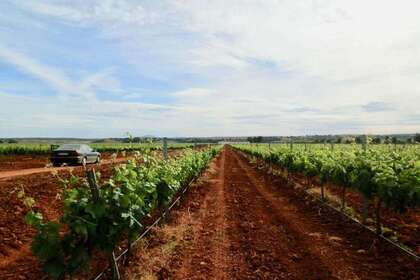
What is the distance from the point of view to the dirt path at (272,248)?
22.6 feet

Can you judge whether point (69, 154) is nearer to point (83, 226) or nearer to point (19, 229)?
point (19, 229)

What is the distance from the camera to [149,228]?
9.50 metres

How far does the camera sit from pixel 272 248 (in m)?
8.28

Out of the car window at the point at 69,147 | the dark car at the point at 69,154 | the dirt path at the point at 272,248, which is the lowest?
the dirt path at the point at 272,248

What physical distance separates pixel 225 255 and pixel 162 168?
8.91ft

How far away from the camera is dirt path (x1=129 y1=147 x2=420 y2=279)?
22.6ft

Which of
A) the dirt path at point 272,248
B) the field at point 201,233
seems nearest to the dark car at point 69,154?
the field at point 201,233

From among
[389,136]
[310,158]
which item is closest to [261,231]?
[310,158]

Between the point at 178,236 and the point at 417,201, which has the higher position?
the point at 417,201

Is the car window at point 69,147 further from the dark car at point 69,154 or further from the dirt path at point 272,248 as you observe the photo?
the dirt path at point 272,248

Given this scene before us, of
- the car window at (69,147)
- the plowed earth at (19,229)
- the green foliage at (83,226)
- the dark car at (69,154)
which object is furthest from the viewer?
the car window at (69,147)

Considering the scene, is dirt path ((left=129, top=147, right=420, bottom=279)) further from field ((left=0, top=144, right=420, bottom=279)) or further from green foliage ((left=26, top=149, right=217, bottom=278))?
green foliage ((left=26, top=149, right=217, bottom=278))

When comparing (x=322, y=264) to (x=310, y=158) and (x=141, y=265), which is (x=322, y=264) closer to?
(x=141, y=265)

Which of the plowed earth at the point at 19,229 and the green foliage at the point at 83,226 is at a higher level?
the green foliage at the point at 83,226
